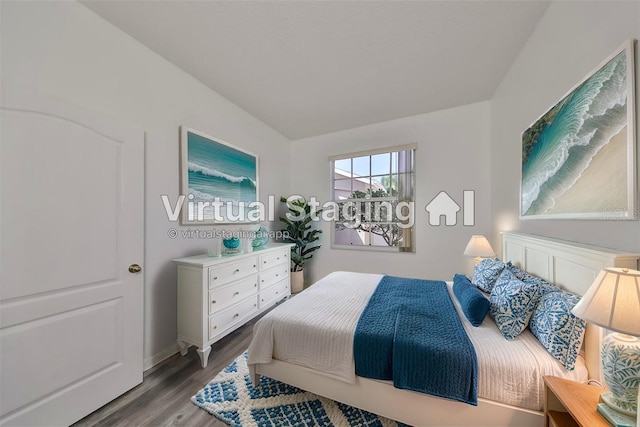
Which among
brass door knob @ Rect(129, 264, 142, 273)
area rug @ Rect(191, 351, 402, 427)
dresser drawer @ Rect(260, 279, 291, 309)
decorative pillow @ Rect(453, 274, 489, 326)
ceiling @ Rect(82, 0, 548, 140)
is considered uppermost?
ceiling @ Rect(82, 0, 548, 140)

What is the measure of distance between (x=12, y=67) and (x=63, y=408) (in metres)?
2.04

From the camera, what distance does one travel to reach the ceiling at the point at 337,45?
160cm

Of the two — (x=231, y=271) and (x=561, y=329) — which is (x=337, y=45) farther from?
(x=561, y=329)

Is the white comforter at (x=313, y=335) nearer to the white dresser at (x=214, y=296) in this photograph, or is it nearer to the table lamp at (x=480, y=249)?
the white dresser at (x=214, y=296)

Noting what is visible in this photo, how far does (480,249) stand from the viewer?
7.82 feet

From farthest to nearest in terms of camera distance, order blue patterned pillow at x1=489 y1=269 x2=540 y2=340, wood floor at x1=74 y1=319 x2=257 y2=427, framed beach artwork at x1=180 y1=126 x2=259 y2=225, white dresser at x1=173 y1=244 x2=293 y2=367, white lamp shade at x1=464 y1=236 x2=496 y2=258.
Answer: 1. white lamp shade at x1=464 y1=236 x2=496 y2=258
2. framed beach artwork at x1=180 y1=126 x2=259 y2=225
3. white dresser at x1=173 y1=244 x2=293 y2=367
4. wood floor at x1=74 y1=319 x2=257 y2=427
5. blue patterned pillow at x1=489 y1=269 x2=540 y2=340

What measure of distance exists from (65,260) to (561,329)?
111 inches

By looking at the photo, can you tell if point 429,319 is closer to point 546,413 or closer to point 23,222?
point 546,413

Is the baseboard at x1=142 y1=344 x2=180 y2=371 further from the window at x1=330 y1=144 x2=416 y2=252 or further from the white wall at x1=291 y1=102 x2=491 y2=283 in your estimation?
the window at x1=330 y1=144 x2=416 y2=252

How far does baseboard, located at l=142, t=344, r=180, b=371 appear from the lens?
1.86m

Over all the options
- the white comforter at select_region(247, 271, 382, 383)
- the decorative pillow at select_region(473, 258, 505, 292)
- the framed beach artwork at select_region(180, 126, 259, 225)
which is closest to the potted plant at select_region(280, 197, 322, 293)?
the framed beach artwork at select_region(180, 126, 259, 225)

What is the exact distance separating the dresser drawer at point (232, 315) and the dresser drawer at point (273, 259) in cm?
39

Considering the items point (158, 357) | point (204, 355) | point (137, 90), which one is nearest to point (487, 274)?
point (204, 355)

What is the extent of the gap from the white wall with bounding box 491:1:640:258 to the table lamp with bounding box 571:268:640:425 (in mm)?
384
